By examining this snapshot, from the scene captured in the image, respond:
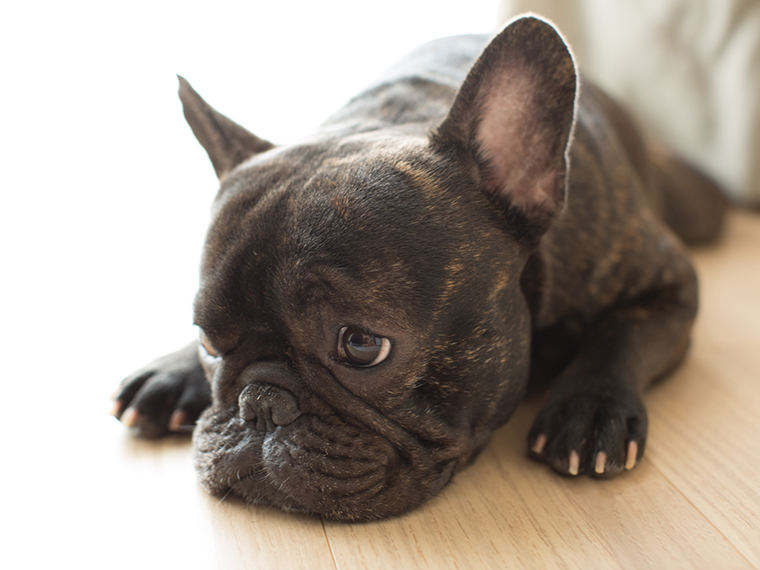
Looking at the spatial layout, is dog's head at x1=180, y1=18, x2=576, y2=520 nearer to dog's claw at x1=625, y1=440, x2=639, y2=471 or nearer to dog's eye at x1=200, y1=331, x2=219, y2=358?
dog's eye at x1=200, y1=331, x2=219, y2=358

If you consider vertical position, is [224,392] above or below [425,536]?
above

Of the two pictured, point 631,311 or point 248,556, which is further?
point 631,311

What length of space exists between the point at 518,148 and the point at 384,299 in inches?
17.5

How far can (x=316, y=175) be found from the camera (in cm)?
133

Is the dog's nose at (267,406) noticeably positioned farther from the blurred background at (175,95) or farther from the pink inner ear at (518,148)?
the blurred background at (175,95)

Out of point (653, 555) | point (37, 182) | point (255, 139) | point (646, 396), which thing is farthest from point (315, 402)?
point (37, 182)

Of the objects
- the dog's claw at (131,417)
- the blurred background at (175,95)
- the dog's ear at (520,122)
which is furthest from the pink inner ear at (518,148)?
the blurred background at (175,95)

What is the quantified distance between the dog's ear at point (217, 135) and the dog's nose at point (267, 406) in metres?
0.64

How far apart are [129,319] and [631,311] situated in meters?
1.63

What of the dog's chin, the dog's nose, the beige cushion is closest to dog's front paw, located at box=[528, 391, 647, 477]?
the dog's chin

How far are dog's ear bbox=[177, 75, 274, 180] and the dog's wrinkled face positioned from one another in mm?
361

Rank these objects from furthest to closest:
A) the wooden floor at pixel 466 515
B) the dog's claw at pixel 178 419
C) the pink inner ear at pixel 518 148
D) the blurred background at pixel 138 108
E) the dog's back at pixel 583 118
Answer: the blurred background at pixel 138 108
the dog's back at pixel 583 118
the dog's claw at pixel 178 419
the pink inner ear at pixel 518 148
the wooden floor at pixel 466 515

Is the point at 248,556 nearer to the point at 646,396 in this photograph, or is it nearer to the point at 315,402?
the point at 315,402

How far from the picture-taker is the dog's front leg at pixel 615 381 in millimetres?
1388
